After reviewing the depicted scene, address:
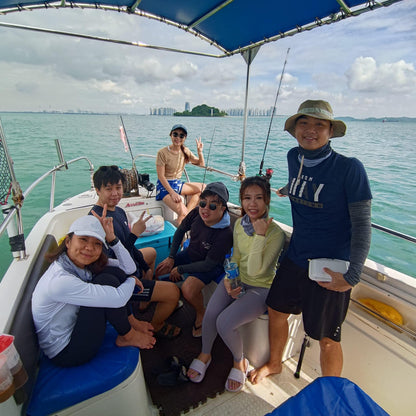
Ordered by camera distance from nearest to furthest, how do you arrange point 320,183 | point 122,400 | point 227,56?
point 122,400 < point 320,183 < point 227,56

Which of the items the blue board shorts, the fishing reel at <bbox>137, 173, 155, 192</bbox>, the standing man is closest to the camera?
the standing man

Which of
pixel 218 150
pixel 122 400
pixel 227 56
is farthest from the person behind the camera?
pixel 218 150

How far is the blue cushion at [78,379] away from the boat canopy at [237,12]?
210cm

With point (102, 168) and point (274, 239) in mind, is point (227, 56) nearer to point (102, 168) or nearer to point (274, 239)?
point (102, 168)

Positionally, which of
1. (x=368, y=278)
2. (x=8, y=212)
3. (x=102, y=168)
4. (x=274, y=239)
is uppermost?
(x=102, y=168)

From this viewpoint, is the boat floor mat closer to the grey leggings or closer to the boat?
Answer: the boat

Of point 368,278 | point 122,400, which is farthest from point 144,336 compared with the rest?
point 368,278

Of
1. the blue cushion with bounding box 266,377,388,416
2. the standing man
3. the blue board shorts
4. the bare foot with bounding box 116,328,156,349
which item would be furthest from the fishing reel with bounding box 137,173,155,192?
the blue cushion with bounding box 266,377,388,416

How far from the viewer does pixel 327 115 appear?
1.25 meters

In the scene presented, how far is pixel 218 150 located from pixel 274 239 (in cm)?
1246

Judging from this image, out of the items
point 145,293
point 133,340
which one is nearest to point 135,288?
point 145,293

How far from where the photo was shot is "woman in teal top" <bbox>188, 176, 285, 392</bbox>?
5.47ft

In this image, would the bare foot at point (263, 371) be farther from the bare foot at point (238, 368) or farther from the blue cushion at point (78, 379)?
the blue cushion at point (78, 379)

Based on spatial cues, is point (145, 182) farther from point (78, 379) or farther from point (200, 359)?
point (78, 379)
